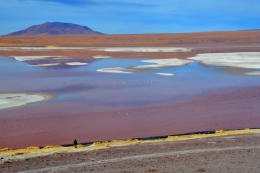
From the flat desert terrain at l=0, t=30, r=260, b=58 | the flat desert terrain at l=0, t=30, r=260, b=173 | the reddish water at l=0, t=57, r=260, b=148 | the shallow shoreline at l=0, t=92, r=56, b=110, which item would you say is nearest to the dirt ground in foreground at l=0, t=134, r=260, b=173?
the flat desert terrain at l=0, t=30, r=260, b=173

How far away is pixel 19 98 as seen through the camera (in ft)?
51.4

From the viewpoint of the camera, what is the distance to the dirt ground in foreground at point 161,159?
664 cm

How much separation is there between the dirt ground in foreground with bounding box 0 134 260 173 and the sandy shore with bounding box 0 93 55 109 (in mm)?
7099

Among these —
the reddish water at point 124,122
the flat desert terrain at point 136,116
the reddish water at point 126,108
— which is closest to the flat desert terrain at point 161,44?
the flat desert terrain at point 136,116

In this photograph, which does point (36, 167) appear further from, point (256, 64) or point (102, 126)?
point (256, 64)

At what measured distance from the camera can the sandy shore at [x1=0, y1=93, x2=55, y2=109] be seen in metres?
14.5

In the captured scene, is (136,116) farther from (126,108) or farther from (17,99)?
(17,99)

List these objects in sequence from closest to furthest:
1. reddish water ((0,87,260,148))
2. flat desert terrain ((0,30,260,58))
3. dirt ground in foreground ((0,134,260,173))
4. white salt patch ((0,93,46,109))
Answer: dirt ground in foreground ((0,134,260,173)) → reddish water ((0,87,260,148)) → white salt patch ((0,93,46,109)) → flat desert terrain ((0,30,260,58))

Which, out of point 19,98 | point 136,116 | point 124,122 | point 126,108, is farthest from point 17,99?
point 124,122

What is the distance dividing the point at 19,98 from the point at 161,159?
9.82 m

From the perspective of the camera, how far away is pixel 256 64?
27.5 m

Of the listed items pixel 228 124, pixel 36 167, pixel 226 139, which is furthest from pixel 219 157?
pixel 228 124

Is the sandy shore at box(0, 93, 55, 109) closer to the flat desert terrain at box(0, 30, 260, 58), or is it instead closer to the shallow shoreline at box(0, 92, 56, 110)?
the shallow shoreline at box(0, 92, 56, 110)

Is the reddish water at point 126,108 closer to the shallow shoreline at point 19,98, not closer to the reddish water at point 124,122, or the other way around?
the reddish water at point 124,122
